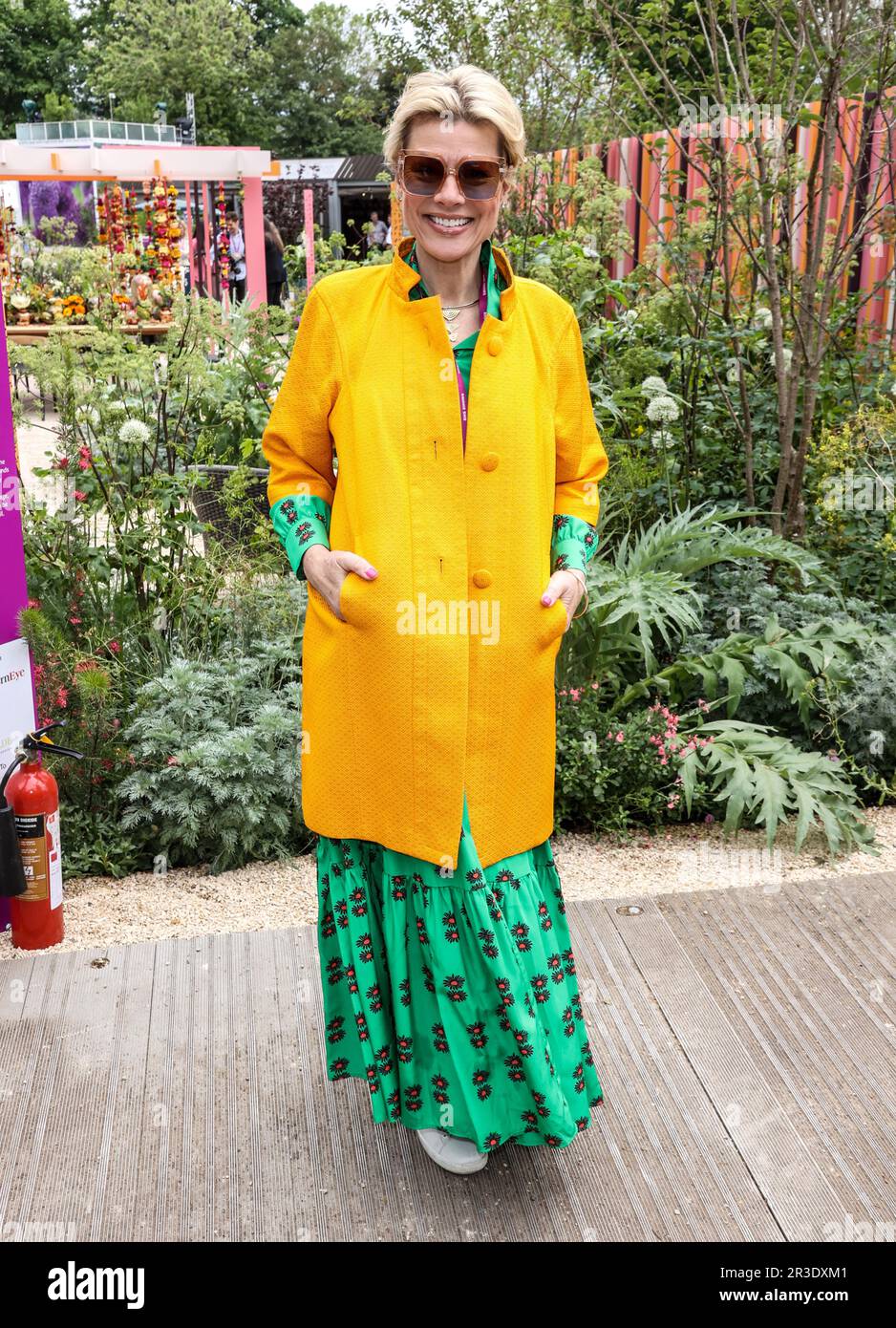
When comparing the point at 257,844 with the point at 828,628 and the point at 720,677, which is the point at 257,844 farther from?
the point at 828,628

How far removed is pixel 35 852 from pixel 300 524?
1.45 meters

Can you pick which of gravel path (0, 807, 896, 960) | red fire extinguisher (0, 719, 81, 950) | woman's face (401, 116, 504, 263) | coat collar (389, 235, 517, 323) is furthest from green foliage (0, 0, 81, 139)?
woman's face (401, 116, 504, 263)

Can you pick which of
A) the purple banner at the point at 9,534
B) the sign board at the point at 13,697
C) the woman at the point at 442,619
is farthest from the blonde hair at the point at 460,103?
the sign board at the point at 13,697

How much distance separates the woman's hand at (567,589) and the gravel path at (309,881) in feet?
5.00

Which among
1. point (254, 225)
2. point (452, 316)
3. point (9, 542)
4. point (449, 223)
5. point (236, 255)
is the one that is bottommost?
point (9, 542)

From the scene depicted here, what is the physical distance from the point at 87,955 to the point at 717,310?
169 inches

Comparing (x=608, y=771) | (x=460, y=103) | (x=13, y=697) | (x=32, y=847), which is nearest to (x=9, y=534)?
(x=13, y=697)

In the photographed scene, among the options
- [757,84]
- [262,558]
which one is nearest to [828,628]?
[262,558]

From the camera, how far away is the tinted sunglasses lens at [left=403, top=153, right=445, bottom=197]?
219 cm

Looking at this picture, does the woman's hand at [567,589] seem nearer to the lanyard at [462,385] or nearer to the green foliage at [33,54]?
the lanyard at [462,385]

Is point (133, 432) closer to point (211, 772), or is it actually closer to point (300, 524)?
point (211, 772)

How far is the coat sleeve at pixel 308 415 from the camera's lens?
235cm

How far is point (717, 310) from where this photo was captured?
19.8ft

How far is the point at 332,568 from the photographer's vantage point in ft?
7.56
